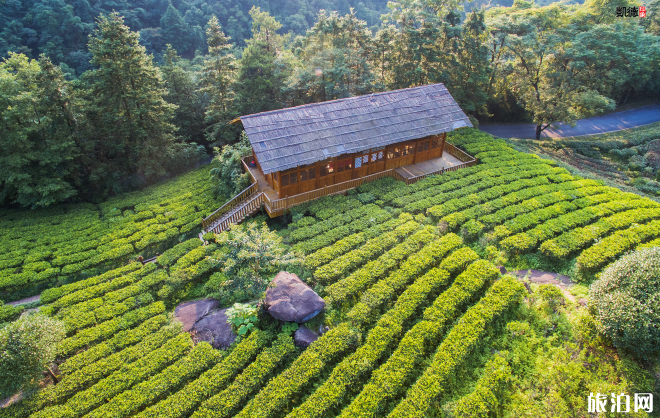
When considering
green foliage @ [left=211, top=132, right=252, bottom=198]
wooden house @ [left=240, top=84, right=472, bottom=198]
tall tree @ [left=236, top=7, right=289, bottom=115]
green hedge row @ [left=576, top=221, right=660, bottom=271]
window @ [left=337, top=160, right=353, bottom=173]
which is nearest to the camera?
green hedge row @ [left=576, top=221, right=660, bottom=271]

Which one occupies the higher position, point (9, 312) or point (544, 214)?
point (544, 214)

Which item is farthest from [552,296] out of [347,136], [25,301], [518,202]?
[25,301]

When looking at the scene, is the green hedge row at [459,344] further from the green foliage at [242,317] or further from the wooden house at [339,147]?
the wooden house at [339,147]

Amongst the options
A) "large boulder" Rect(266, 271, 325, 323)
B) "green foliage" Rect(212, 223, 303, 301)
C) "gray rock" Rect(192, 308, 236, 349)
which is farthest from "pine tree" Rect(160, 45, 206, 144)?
"large boulder" Rect(266, 271, 325, 323)

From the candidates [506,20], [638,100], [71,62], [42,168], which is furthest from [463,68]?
[71,62]

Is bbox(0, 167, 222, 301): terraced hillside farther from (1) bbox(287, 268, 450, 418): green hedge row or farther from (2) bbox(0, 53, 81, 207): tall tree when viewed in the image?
(1) bbox(287, 268, 450, 418): green hedge row

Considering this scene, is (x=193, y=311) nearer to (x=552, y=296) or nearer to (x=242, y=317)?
(x=242, y=317)
